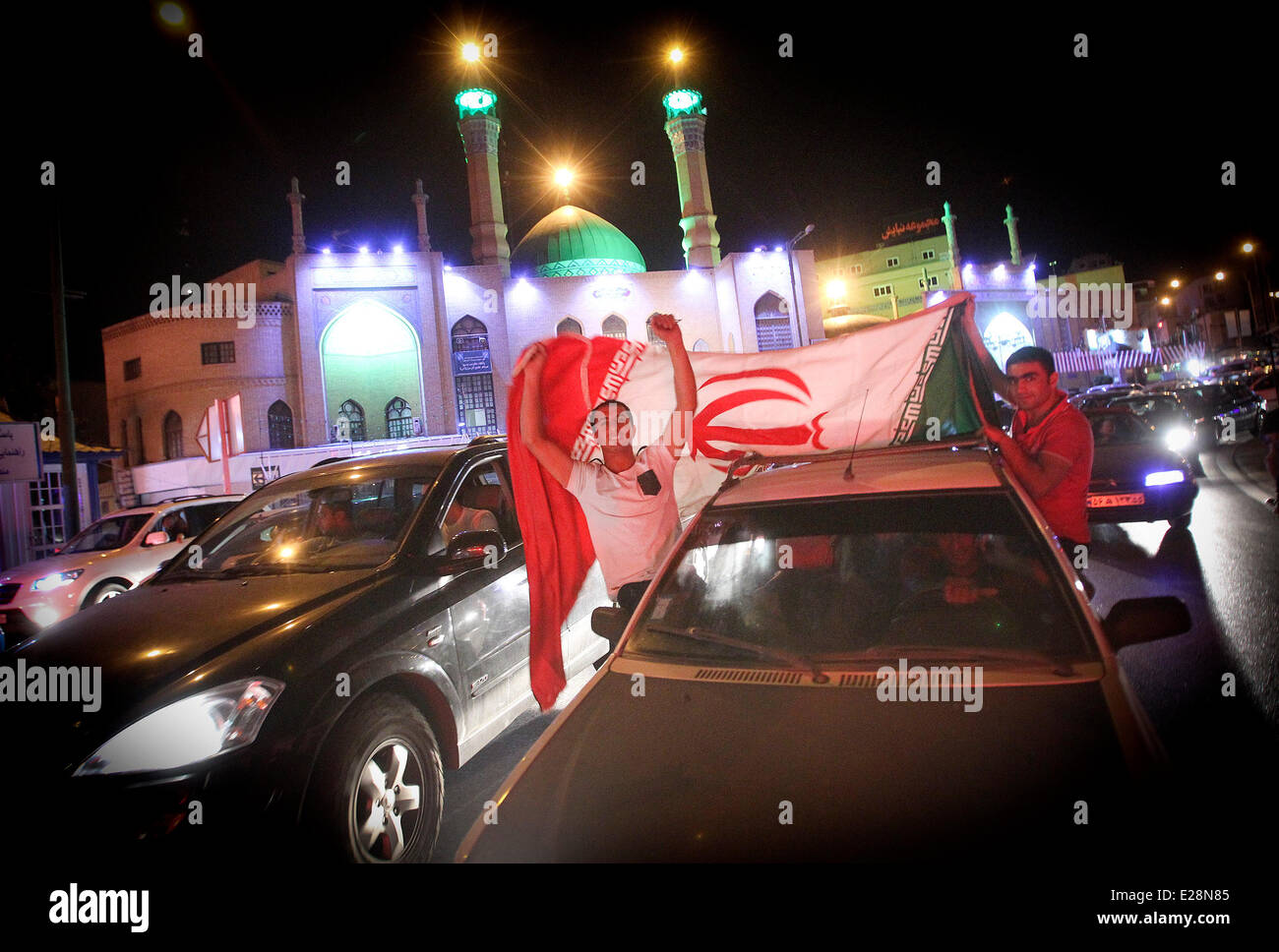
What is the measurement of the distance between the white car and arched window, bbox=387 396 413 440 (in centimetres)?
2654

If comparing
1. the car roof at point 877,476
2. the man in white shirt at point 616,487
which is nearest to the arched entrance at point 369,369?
the man in white shirt at point 616,487

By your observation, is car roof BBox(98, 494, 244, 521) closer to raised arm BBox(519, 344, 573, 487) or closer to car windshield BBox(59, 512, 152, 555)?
car windshield BBox(59, 512, 152, 555)

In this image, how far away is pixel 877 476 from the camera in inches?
129

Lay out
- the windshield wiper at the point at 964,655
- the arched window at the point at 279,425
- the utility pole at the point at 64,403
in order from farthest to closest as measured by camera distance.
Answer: the arched window at the point at 279,425 → the utility pole at the point at 64,403 → the windshield wiper at the point at 964,655

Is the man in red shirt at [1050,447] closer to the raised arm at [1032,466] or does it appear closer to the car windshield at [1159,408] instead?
the raised arm at [1032,466]

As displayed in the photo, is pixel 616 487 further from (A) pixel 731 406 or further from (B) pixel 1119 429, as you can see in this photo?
(B) pixel 1119 429

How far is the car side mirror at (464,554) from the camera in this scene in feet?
13.0

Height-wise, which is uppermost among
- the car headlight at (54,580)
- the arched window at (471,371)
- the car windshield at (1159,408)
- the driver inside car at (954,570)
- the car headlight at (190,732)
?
the arched window at (471,371)

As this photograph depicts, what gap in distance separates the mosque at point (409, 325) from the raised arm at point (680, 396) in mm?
30315

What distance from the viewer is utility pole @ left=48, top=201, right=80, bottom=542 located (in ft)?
48.8

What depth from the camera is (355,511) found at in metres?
4.85
